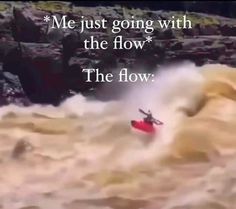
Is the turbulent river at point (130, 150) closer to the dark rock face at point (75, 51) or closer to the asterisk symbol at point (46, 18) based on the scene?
the dark rock face at point (75, 51)

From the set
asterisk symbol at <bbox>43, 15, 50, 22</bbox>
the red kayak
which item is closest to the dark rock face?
asterisk symbol at <bbox>43, 15, 50, 22</bbox>

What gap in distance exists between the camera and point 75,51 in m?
1.41

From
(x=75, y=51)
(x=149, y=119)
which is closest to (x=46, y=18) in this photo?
(x=75, y=51)

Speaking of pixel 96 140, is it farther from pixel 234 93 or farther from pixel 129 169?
pixel 234 93

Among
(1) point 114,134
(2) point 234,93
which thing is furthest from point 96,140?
(2) point 234,93

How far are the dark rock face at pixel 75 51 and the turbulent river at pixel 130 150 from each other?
0.03 m

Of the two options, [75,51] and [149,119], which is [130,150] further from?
[75,51]

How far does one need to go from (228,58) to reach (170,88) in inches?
5.5

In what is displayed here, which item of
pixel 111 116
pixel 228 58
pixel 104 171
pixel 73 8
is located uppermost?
pixel 73 8

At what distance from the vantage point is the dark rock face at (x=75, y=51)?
4.60ft

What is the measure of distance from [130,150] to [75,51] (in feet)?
0.78

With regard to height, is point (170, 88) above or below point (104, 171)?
above

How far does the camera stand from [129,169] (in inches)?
53.7

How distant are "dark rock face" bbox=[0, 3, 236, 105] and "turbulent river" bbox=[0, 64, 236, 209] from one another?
0.09ft
